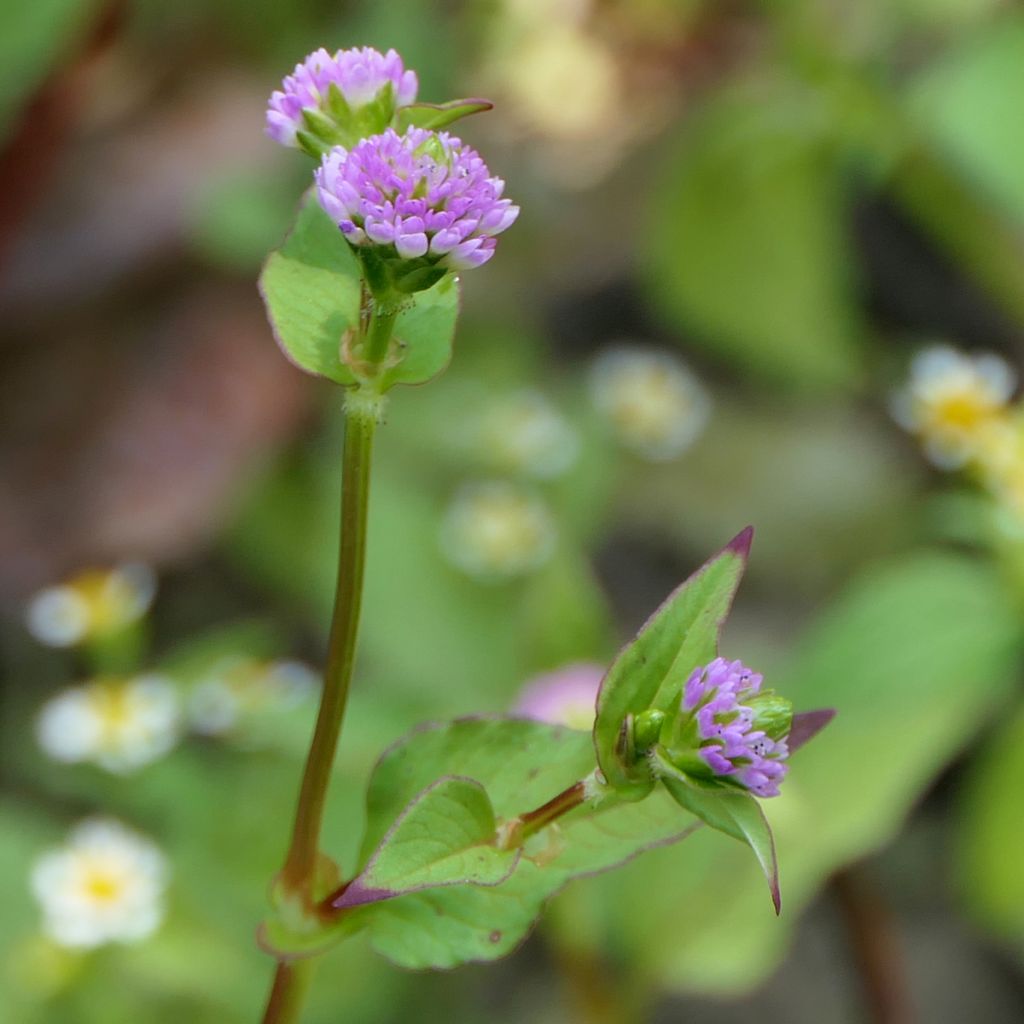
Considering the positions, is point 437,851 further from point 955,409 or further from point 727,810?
point 955,409

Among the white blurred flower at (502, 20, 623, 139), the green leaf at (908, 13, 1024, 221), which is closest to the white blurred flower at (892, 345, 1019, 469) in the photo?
the green leaf at (908, 13, 1024, 221)

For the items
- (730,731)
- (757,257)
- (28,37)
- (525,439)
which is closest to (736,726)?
(730,731)

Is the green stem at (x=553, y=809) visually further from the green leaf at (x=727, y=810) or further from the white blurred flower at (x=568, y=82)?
the white blurred flower at (x=568, y=82)

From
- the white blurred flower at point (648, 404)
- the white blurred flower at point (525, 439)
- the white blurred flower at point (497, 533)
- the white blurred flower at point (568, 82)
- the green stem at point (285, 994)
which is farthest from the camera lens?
the white blurred flower at point (568, 82)

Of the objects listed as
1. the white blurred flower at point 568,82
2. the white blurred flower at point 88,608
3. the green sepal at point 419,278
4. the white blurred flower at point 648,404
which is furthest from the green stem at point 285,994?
the white blurred flower at point 568,82

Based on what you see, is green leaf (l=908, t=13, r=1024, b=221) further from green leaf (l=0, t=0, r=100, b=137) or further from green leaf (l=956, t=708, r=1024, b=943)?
green leaf (l=0, t=0, r=100, b=137)

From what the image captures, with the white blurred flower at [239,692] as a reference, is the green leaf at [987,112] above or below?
above
